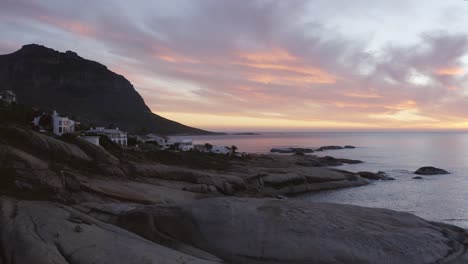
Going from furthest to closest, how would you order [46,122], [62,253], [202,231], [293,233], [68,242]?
[46,122] → [202,231] → [293,233] → [68,242] → [62,253]

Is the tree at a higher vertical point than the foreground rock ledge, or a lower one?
higher

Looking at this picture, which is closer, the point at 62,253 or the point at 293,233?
the point at 62,253

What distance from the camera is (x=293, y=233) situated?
16.4 metres

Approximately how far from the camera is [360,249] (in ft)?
51.8

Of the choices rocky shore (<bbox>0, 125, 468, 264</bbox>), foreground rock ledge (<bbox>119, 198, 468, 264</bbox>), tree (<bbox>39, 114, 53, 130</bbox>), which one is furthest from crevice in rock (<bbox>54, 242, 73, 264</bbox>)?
tree (<bbox>39, 114, 53, 130</bbox>)

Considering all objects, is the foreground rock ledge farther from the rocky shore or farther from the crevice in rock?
the crevice in rock

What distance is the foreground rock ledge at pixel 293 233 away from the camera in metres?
15.6

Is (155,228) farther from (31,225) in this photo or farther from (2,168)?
(2,168)

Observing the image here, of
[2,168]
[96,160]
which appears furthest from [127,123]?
[2,168]

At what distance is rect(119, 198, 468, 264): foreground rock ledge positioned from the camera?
51.2 ft

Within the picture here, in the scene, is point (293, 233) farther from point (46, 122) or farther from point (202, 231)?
point (46, 122)

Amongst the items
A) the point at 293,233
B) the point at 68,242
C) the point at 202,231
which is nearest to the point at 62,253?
the point at 68,242

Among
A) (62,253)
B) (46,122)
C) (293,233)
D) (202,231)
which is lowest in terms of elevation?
(62,253)

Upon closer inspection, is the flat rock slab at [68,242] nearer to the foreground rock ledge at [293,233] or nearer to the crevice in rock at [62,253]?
the crevice in rock at [62,253]
